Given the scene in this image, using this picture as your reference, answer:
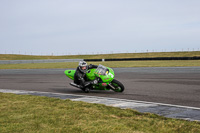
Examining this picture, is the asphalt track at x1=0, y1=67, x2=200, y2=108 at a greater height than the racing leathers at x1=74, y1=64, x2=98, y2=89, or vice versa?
the racing leathers at x1=74, y1=64, x2=98, y2=89

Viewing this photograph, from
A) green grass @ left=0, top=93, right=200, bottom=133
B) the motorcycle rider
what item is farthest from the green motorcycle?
green grass @ left=0, top=93, right=200, bottom=133

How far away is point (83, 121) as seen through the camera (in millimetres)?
5469

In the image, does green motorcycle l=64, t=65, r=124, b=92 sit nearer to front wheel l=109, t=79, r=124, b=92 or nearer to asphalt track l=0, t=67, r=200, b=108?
front wheel l=109, t=79, r=124, b=92

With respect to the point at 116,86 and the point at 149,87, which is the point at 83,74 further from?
the point at 149,87

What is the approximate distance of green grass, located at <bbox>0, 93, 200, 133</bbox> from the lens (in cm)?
481


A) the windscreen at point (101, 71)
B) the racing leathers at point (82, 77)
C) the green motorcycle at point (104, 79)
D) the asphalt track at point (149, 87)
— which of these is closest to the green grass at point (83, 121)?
the asphalt track at point (149, 87)

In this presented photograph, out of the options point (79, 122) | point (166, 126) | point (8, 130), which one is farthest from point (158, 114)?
point (8, 130)

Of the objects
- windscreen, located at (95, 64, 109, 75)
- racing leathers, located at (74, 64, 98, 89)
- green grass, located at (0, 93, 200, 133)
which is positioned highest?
windscreen, located at (95, 64, 109, 75)

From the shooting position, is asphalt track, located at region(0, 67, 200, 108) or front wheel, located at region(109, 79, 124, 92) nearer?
asphalt track, located at region(0, 67, 200, 108)

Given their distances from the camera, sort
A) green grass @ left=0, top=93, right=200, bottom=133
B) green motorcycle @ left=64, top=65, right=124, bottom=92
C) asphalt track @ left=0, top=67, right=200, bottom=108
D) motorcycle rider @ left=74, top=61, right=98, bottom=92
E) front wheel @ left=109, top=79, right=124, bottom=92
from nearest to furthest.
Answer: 1. green grass @ left=0, top=93, right=200, bottom=133
2. asphalt track @ left=0, top=67, right=200, bottom=108
3. green motorcycle @ left=64, top=65, right=124, bottom=92
4. front wheel @ left=109, top=79, right=124, bottom=92
5. motorcycle rider @ left=74, top=61, right=98, bottom=92

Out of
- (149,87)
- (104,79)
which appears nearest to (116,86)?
(104,79)

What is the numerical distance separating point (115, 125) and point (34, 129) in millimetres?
1646

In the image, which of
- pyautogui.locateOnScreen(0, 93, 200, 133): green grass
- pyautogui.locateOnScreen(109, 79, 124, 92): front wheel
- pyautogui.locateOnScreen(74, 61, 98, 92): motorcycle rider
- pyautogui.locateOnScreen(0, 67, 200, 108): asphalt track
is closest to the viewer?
pyautogui.locateOnScreen(0, 93, 200, 133): green grass

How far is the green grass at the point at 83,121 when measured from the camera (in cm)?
481
